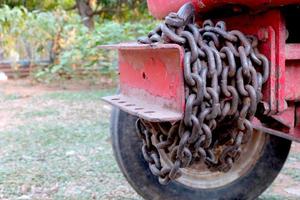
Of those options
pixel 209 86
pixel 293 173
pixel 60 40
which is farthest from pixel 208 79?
pixel 60 40

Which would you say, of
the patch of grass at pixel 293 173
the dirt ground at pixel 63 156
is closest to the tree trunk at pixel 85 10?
the dirt ground at pixel 63 156

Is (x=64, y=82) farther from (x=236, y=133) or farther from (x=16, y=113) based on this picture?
(x=236, y=133)

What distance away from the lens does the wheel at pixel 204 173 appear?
2.78m

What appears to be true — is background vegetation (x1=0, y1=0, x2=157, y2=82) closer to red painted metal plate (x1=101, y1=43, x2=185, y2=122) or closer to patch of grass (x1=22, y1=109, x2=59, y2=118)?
patch of grass (x1=22, y1=109, x2=59, y2=118)

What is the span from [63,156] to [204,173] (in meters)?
1.58

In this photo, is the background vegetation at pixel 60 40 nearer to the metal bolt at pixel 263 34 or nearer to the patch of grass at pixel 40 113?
the patch of grass at pixel 40 113

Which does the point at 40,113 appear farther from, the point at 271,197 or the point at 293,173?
the point at 271,197

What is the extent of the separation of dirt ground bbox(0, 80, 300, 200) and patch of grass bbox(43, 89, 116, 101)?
0.19 m

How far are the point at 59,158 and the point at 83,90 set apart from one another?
4.33 meters

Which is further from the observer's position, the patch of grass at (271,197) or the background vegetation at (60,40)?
the background vegetation at (60,40)

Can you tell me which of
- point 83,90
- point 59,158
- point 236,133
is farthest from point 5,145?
point 83,90

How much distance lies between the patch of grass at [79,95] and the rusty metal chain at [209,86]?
5.38 meters

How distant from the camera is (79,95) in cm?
761

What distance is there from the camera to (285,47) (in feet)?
6.41
